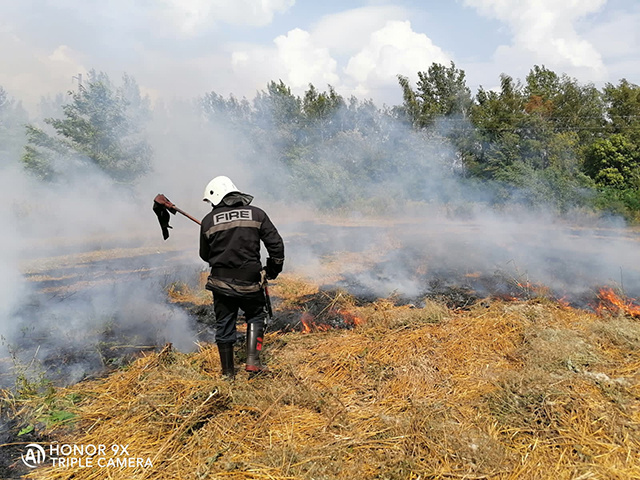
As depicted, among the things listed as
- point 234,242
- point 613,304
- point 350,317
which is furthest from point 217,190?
point 613,304

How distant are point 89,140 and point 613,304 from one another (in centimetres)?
1582

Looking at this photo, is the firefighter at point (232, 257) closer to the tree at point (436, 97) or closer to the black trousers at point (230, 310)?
the black trousers at point (230, 310)

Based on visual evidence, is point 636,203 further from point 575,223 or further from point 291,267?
point 291,267

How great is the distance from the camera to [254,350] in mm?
3430

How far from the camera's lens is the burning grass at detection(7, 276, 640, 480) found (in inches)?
89.4

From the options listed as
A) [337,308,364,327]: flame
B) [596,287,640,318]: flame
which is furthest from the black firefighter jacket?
A: [596,287,640,318]: flame

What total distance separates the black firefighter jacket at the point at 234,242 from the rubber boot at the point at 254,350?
0.37 meters

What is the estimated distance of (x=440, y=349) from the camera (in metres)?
3.77

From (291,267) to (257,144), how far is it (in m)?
12.0

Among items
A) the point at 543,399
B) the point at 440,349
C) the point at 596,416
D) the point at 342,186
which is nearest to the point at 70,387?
the point at 440,349

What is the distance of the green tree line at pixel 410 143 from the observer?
559 inches

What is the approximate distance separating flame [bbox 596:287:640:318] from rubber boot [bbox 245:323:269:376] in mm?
4265

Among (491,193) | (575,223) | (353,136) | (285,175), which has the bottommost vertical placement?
(575,223)

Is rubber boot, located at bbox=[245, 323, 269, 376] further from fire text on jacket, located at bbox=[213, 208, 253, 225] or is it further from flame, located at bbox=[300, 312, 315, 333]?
flame, located at bbox=[300, 312, 315, 333]
